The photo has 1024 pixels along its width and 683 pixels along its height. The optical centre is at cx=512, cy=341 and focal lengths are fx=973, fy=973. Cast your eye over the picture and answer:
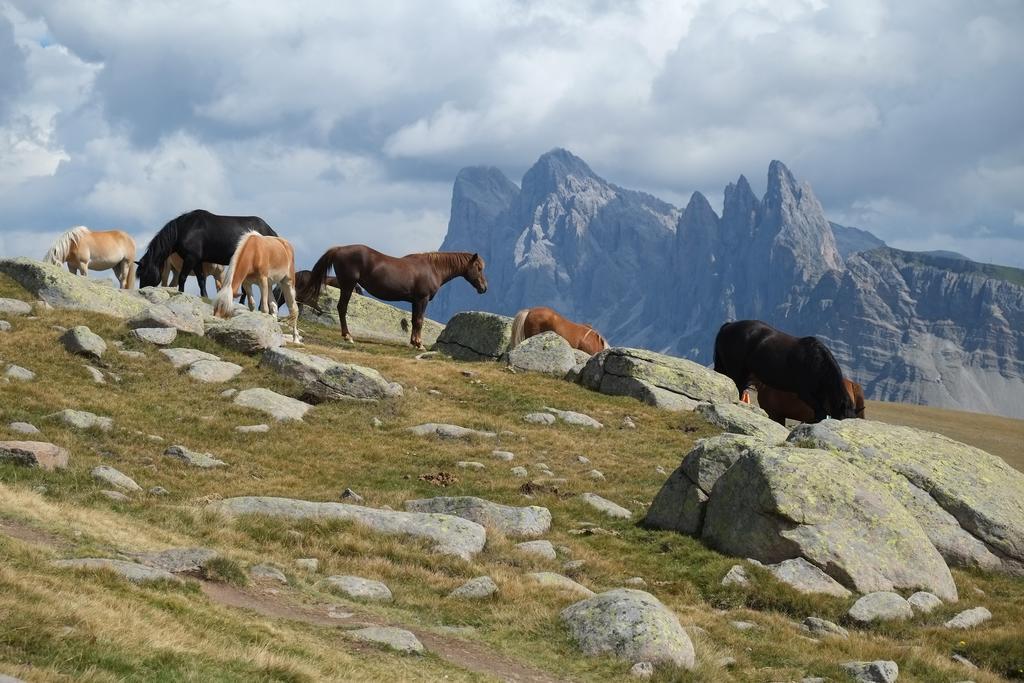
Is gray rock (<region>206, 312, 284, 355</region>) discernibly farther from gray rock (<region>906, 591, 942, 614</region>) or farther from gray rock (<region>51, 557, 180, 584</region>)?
gray rock (<region>906, 591, 942, 614</region>)

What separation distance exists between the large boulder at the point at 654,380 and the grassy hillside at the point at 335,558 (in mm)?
2867

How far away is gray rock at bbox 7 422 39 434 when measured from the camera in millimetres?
19562

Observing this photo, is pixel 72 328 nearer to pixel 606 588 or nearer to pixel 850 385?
pixel 606 588

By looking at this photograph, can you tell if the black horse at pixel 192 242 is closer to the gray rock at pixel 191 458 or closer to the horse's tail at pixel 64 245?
the horse's tail at pixel 64 245

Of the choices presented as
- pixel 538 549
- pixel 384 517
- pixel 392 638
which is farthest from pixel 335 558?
pixel 392 638

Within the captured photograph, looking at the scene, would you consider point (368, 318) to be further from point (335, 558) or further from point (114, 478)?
point (335, 558)

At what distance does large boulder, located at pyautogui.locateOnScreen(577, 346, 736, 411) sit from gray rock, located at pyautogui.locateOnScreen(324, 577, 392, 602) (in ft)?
64.0

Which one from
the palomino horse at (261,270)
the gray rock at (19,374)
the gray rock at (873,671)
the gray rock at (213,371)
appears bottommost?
the gray rock at (873,671)

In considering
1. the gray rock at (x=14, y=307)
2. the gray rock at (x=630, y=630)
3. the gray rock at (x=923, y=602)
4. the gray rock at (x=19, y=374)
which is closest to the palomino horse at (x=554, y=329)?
the gray rock at (x=14, y=307)

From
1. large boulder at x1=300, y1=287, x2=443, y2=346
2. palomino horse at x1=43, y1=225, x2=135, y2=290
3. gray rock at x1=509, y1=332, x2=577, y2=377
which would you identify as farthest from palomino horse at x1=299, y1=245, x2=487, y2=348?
palomino horse at x1=43, y1=225, x2=135, y2=290

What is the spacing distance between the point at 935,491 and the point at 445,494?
1060 centimetres

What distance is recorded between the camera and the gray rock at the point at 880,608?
1566 centimetres

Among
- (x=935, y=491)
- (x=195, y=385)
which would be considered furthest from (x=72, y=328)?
(x=935, y=491)

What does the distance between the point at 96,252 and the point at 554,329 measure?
59.9 feet
